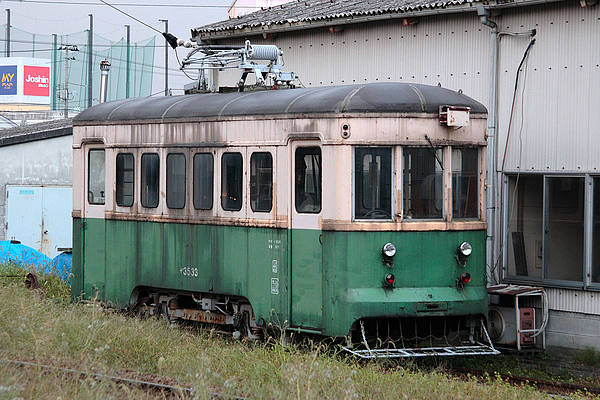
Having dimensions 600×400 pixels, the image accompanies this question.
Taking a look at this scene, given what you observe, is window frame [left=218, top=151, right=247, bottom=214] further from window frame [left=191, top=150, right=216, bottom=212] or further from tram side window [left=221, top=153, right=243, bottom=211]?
window frame [left=191, top=150, right=216, bottom=212]

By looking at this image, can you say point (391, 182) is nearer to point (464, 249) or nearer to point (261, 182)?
point (464, 249)

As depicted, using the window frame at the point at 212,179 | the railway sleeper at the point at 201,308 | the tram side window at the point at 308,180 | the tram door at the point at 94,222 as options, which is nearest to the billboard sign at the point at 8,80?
the tram door at the point at 94,222

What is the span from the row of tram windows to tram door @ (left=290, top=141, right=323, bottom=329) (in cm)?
1

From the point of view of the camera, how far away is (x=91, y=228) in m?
14.5

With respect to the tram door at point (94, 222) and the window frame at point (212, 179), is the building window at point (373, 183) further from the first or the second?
the tram door at point (94, 222)

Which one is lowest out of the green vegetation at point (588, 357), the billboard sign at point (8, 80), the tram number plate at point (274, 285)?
the green vegetation at point (588, 357)

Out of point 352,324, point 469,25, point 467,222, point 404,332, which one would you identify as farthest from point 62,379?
point 469,25

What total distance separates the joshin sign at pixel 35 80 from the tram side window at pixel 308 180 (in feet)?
175

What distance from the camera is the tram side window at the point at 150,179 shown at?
13.3m

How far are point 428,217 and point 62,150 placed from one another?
48.6ft

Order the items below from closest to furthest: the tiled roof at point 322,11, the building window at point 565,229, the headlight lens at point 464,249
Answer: the headlight lens at point 464,249, the building window at point 565,229, the tiled roof at point 322,11

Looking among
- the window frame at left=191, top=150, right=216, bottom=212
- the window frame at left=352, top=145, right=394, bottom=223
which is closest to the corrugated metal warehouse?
the window frame at left=352, top=145, right=394, bottom=223

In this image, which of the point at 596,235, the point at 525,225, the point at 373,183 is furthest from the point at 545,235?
the point at 373,183

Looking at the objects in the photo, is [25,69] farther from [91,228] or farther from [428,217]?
[428,217]
